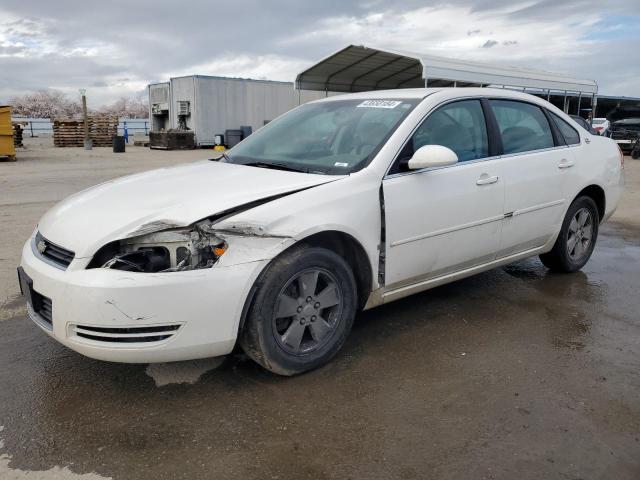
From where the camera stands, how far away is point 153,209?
9.40ft

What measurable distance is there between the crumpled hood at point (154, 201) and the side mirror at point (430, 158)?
54 cm

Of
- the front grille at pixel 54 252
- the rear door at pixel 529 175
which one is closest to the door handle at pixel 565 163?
the rear door at pixel 529 175

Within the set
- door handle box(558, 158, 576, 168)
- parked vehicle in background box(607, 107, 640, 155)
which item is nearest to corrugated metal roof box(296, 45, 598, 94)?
parked vehicle in background box(607, 107, 640, 155)

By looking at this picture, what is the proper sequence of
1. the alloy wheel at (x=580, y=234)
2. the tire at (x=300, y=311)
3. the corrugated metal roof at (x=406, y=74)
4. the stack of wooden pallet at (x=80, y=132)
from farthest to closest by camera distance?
the stack of wooden pallet at (x=80, y=132) < the corrugated metal roof at (x=406, y=74) < the alloy wheel at (x=580, y=234) < the tire at (x=300, y=311)

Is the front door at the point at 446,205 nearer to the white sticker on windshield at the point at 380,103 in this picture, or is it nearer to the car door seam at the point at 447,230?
the car door seam at the point at 447,230

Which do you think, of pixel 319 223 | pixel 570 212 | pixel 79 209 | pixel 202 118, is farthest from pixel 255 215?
pixel 202 118

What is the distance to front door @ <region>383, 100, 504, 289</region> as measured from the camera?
3.41 meters

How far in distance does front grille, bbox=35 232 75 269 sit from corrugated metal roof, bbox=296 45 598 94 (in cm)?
1271

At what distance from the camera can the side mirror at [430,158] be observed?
10.9 ft

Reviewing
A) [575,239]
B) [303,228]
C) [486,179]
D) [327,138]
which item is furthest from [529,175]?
[303,228]

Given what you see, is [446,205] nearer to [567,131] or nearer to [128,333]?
[567,131]

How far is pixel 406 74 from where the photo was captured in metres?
17.7

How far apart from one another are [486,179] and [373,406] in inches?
74.0

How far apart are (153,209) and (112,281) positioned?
458 millimetres
